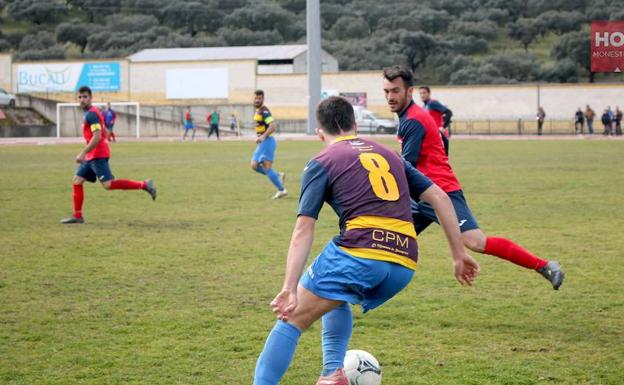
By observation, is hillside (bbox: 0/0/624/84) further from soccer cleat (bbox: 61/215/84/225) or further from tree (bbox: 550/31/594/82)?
soccer cleat (bbox: 61/215/84/225)

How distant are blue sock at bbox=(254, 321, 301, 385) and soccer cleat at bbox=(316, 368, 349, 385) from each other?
1.31 feet

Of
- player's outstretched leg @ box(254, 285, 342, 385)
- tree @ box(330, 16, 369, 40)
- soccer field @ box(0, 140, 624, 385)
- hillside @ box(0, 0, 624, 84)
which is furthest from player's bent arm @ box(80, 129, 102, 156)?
tree @ box(330, 16, 369, 40)

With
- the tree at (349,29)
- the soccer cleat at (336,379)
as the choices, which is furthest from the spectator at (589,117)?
the tree at (349,29)

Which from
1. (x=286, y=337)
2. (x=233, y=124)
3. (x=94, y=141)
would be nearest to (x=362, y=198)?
(x=286, y=337)

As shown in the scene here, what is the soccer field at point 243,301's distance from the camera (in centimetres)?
610

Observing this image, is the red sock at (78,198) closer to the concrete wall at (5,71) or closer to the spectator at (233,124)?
the spectator at (233,124)

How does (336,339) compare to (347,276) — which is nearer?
(347,276)

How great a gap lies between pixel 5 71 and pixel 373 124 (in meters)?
26.8

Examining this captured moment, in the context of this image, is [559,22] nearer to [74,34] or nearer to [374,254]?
[74,34]

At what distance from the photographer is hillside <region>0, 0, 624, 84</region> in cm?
7775

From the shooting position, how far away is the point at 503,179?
21.7m

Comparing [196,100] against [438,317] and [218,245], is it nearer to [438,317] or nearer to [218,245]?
[218,245]

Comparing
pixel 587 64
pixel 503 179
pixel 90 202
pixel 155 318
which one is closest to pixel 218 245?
pixel 155 318

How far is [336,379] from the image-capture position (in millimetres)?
4973
